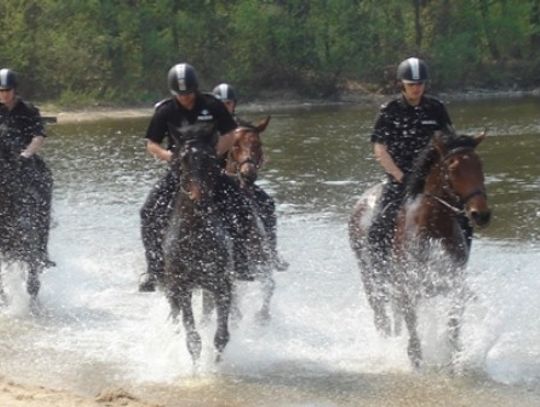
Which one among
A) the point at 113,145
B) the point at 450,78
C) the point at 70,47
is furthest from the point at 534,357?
the point at 450,78

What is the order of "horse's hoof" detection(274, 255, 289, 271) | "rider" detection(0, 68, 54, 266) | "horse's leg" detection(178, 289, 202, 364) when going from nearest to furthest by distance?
"horse's leg" detection(178, 289, 202, 364)
"horse's hoof" detection(274, 255, 289, 271)
"rider" detection(0, 68, 54, 266)

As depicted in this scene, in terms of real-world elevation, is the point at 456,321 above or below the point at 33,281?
above

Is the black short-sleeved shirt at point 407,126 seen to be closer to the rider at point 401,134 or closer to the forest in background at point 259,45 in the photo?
the rider at point 401,134

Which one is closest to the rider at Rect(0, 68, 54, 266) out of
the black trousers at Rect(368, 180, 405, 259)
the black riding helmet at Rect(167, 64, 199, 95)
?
the black riding helmet at Rect(167, 64, 199, 95)

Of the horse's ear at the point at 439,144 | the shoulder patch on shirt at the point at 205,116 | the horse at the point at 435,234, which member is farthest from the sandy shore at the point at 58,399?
the horse's ear at the point at 439,144

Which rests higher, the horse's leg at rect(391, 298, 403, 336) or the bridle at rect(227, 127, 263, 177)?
the bridle at rect(227, 127, 263, 177)

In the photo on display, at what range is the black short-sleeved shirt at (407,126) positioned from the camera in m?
9.79

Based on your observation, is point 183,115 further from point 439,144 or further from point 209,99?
point 439,144

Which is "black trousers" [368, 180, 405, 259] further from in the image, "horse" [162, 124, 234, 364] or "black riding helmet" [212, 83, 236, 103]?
"black riding helmet" [212, 83, 236, 103]

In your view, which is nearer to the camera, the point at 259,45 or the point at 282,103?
the point at 282,103

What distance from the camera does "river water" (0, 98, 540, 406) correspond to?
9.02 metres

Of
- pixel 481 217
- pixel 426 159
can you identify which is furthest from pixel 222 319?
pixel 481 217

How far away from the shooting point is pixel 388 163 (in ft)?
32.1

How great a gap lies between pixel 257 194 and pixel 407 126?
272cm
